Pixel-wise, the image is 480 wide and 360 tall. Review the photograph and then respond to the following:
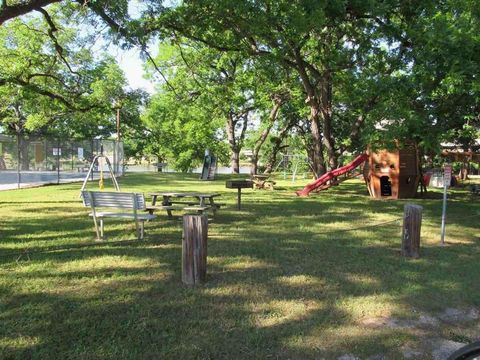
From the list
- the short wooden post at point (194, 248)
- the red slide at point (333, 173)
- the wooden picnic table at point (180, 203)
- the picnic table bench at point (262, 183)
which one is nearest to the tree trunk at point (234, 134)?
the picnic table bench at point (262, 183)

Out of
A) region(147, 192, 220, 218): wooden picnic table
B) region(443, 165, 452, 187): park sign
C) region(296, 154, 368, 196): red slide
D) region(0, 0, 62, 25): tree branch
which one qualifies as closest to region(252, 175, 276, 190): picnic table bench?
region(296, 154, 368, 196): red slide

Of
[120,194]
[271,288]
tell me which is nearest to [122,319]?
[271,288]

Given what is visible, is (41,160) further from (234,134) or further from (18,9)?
(234,134)

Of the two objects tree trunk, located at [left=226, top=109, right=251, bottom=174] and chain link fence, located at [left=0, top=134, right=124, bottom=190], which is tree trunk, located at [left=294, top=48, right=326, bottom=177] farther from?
tree trunk, located at [left=226, top=109, right=251, bottom=174]

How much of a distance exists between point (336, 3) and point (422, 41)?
7.75ft

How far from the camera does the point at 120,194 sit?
850 centimetres

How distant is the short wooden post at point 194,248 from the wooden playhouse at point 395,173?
13884 millimetres

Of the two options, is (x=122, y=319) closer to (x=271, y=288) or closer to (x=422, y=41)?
(x=271, y=288)

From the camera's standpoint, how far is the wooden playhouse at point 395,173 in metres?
18.5

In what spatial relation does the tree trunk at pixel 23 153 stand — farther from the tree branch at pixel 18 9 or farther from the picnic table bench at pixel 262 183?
the tree branch at pixel 18 9

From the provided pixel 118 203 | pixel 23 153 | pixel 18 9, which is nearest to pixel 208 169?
pixel 23 153

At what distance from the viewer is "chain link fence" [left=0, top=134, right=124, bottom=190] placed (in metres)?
22.2

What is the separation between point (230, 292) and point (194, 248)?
0.66 m

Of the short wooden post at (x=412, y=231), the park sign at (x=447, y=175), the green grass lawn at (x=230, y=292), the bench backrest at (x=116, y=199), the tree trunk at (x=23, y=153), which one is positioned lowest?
the green grass lawn at (x=230, y=292)
